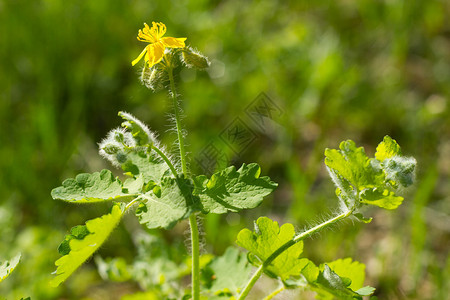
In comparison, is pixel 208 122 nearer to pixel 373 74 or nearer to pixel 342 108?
pixel 342 108

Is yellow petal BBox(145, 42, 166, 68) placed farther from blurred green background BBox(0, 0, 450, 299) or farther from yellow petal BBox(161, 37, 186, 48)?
blurred green background BBox(0, 0, 450, 299)

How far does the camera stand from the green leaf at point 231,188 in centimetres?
133

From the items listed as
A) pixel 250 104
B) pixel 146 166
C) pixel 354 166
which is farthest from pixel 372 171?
pixel 250 104

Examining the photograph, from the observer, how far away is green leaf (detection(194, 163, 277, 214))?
133cm

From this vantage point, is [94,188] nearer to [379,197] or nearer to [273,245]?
[273,245]

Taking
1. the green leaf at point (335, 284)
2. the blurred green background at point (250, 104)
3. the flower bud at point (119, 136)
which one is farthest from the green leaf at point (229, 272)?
the blurred green background at point (250, 104)

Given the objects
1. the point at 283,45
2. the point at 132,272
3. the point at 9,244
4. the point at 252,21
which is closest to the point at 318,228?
the point at 132,272

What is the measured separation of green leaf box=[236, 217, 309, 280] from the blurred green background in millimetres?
1299

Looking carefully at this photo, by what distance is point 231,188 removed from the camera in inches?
53.6

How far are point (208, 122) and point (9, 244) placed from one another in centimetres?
170

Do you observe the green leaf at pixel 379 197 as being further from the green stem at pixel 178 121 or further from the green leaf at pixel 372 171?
the green stem at pixel 178 121

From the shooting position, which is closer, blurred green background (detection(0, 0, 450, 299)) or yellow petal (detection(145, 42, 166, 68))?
yellow petal (detection(145, 42, 166, 68))

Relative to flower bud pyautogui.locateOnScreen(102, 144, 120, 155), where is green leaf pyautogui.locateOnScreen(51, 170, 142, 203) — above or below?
below

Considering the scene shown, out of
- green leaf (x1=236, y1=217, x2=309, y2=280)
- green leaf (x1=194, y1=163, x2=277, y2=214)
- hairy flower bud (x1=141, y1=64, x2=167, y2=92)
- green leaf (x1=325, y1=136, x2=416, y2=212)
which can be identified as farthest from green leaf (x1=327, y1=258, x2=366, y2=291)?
hairy flower bud (x1=141, y1=64, x2=167, y2=92)
